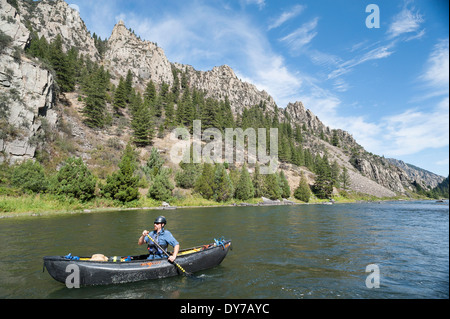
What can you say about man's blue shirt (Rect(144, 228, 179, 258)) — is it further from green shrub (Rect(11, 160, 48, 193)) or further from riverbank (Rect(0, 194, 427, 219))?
green shrub (Rect(11, 160, 48, 193))

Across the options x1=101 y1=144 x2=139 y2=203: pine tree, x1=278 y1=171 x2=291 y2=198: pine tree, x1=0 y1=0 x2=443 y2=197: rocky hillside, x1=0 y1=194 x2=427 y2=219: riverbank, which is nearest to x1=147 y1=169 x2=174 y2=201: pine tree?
x1=0 y1=194 x2=427 y2=219: riverbank

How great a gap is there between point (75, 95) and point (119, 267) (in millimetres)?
83285

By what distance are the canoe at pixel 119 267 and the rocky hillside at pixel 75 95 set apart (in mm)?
38029

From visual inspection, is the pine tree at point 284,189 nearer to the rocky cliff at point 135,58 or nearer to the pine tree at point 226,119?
the pine tree at point 226,119

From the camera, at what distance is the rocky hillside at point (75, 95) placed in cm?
3975

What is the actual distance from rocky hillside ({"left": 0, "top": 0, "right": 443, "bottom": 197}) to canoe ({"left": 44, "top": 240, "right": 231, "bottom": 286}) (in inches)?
1497

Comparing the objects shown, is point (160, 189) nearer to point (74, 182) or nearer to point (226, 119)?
point (74, 182)

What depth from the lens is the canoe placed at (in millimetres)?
8367

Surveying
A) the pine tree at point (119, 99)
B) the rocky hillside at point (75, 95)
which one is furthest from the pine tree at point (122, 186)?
the pine tree at point (119, 99)

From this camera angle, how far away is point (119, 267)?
353 inches

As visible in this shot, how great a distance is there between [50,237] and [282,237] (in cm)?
1831

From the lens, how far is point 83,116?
6538 cm

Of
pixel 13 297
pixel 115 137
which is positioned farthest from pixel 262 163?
pixel 13 297

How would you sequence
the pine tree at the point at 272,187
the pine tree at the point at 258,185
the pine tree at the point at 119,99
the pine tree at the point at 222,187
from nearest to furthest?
the pine tree at the point at 222,187
the pine tree at the point at 258,185
the pine tree at the point at 272,187
the pine tree at the point at 119,99
